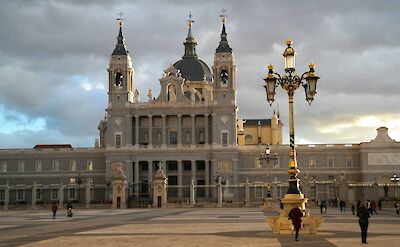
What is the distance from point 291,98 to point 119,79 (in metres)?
83.5

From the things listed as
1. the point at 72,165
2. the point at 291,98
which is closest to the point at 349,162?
the point at 72,165

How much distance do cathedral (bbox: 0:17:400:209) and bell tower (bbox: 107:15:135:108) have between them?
18cm

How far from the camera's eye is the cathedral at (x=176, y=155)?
343ft

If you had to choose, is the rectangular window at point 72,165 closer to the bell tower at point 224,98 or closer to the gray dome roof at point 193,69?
the bell tower at point 224,98

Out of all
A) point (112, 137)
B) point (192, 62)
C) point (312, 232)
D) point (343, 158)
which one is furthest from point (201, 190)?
point (312, 232)

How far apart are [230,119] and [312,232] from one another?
255 feet

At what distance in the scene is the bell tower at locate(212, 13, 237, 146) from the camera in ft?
349

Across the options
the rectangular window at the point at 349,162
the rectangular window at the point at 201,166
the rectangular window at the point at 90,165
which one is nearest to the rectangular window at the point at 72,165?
the rectangular window at the point at 90,165

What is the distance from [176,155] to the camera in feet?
350

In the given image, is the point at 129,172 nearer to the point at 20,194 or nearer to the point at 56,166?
the point at 56,166

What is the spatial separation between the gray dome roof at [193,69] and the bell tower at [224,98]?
645 inches

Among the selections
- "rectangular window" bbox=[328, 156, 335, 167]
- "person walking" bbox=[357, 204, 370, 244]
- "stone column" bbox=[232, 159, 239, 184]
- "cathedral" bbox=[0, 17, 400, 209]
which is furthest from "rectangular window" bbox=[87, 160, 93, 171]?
"person walking" bbox=[357, 204, 370, 244]

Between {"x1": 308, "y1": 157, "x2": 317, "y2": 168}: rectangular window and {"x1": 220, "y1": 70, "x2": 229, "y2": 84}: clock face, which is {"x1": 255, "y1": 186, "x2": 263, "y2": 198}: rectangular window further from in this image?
{"x1": 220, "y1": 70, "x2": 229, "y2": 84}: clock face

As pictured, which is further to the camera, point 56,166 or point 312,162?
point 56,166
